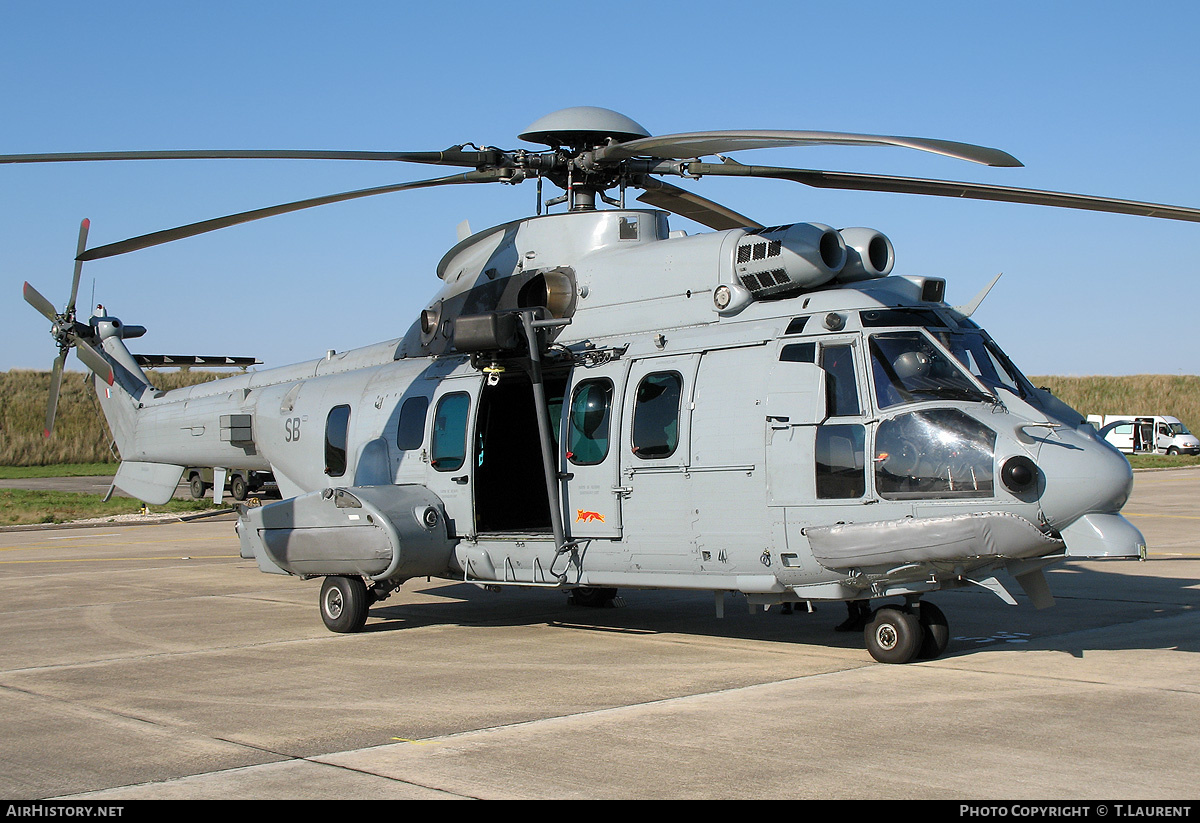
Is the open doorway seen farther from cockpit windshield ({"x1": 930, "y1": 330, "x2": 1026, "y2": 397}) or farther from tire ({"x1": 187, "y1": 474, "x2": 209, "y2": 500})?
tire ({"x1": 187, "y1": 474, "x2": 209, "y2": 500})

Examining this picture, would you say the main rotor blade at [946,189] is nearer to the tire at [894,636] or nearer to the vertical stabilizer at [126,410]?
the tire at [894,636]

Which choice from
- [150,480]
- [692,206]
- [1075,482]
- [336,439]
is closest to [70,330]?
[150,480]

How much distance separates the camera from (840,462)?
7.90 m

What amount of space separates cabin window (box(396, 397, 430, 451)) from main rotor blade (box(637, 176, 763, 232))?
293 cm

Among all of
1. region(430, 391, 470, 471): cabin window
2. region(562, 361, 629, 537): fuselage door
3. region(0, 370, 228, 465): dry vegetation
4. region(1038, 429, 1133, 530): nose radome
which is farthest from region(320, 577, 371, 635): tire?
region(0, 370, 228, 465): dry vegetation

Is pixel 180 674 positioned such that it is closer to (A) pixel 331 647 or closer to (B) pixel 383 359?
(A) pixel 331 647

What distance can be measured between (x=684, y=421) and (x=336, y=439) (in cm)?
463

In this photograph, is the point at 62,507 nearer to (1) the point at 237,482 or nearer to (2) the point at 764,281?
(1) the point at 237,482

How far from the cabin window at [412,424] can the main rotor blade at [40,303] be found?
8852 millimetres

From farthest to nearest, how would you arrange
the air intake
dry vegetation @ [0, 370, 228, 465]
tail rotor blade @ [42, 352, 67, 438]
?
dry vegetation @ [0, 370, 228, 465] < tail rotor blade @ [42, 352, 67, 438] < the air intake

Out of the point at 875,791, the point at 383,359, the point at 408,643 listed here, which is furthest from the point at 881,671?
the point at 383,359

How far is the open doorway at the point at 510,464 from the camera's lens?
10.5 m

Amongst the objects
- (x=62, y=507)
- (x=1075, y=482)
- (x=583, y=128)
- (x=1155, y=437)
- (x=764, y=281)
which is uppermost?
(x=583, y=128)

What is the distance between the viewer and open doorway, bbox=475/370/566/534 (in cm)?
1050
